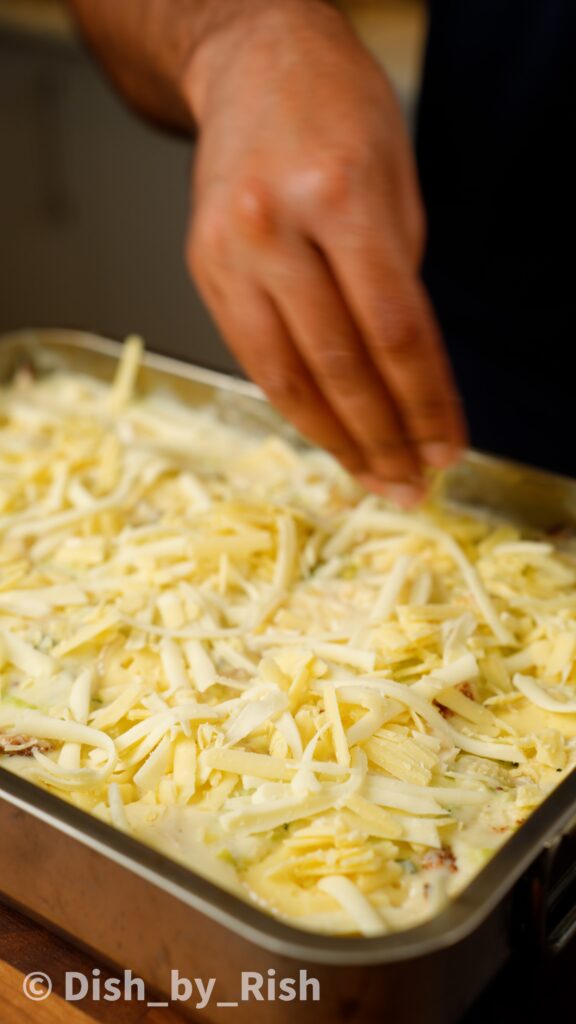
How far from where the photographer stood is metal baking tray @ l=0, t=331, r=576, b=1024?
2.06 ft

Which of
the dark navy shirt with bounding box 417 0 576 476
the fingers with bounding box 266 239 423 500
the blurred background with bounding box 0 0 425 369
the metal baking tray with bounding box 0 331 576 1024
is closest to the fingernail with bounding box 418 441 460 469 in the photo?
the fingers with bounding box 266 239 423 500

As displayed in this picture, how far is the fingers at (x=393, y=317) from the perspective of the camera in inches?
37.8

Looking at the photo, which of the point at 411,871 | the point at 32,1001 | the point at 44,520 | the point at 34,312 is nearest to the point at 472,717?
the point at 411,871

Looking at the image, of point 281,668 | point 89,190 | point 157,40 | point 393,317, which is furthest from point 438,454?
point 89,190

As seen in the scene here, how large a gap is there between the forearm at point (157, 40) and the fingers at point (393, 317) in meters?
0.40

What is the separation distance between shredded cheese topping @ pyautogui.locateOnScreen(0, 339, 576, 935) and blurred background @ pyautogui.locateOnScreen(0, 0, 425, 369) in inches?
64.7

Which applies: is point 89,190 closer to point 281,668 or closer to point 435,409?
point 435,409

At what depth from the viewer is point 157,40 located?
1.44m

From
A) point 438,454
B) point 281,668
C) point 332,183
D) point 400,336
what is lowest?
point 281,668

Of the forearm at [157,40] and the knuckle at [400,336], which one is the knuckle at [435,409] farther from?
the forearm at [157,40]

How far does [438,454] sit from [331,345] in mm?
151

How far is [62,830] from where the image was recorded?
→ 28.0 inches

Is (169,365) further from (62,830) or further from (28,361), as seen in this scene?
(62,830)

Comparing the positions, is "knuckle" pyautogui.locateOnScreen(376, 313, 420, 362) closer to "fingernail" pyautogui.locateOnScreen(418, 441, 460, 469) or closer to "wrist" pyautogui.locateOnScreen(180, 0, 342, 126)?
"fingernail" pyautogui.locateOnScreen(418, 441, 460, 469)
